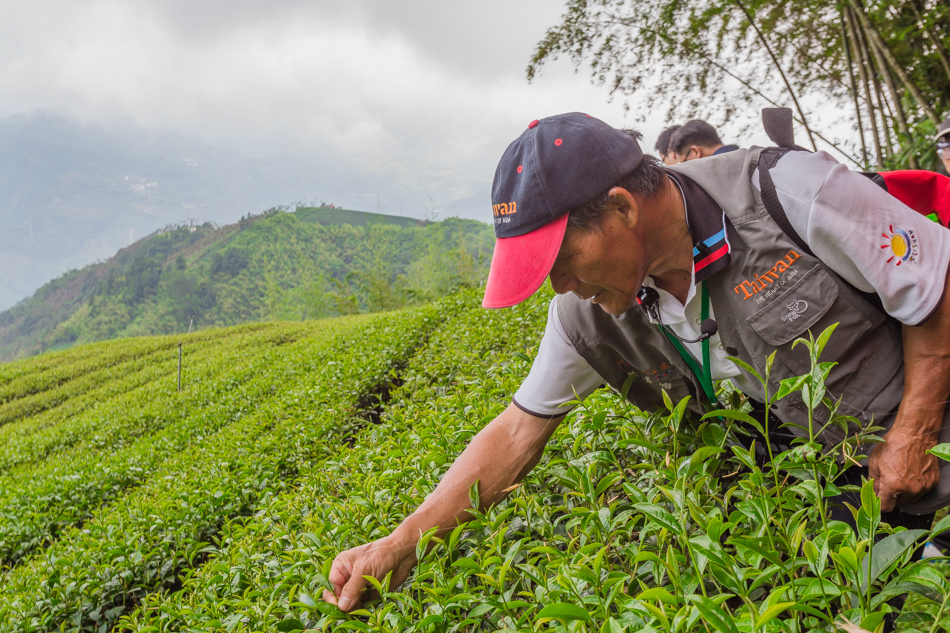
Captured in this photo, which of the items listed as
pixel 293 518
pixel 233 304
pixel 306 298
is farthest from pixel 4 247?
pixel 293 518

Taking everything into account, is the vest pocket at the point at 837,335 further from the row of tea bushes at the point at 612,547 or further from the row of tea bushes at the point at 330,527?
the row of tea bushes at the point at 330,527

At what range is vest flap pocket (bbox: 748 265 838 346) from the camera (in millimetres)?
1196

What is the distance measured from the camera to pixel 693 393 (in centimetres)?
147

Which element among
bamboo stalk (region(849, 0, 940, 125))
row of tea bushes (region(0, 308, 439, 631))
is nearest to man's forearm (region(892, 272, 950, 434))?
row of tea bushes (region(0, 308, 439, 631))

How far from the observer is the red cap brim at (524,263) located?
1222 mm

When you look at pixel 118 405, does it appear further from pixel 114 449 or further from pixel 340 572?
pixel 340 572

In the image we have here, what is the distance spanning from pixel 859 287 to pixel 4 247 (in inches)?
10012

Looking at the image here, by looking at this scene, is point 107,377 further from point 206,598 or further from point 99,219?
point 99,219

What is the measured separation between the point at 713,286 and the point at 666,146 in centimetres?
260

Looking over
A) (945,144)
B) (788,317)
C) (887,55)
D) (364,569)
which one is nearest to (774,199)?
(788,317)

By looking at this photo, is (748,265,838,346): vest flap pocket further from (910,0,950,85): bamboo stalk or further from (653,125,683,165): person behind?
(910,0,950,85): bamboo stalk

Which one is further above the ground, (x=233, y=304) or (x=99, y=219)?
(x=99, y=219)

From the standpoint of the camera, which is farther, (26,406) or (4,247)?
(4,247)

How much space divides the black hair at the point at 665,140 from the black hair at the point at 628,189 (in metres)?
2.43
